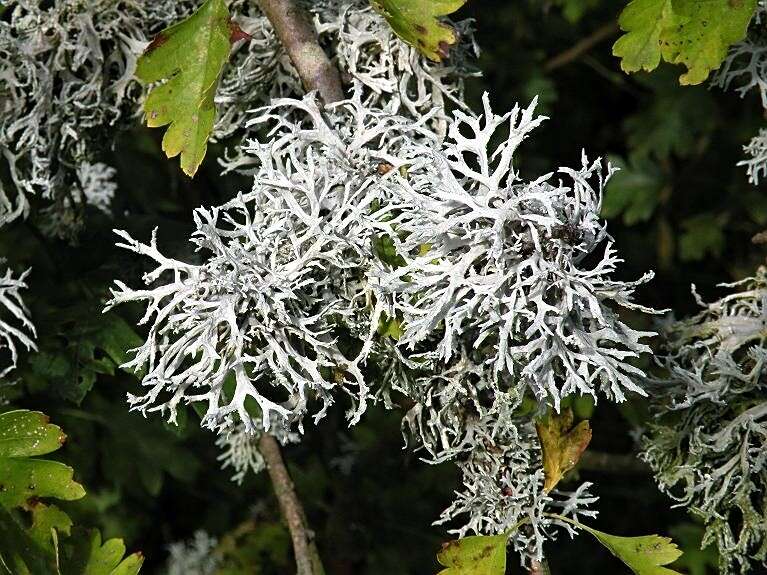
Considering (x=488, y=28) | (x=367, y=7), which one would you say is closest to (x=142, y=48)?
(x=367, y=7)

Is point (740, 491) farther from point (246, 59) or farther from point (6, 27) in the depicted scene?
point (6, 27)

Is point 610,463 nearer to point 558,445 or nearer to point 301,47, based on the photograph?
point 558,445

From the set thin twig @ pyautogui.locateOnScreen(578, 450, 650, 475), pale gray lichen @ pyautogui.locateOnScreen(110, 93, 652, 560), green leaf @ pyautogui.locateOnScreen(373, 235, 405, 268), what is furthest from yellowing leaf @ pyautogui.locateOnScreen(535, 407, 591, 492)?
thin twig @ pyautogui.locateOnScreen(578, 450, 650, 475)

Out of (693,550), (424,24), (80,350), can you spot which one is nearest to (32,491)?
(80,350)

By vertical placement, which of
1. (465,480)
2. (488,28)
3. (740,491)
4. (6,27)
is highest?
(6,27)

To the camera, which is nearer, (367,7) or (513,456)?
(513,456)

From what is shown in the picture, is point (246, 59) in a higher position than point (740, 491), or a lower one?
higher

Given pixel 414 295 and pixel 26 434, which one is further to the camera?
pixel 26 434
